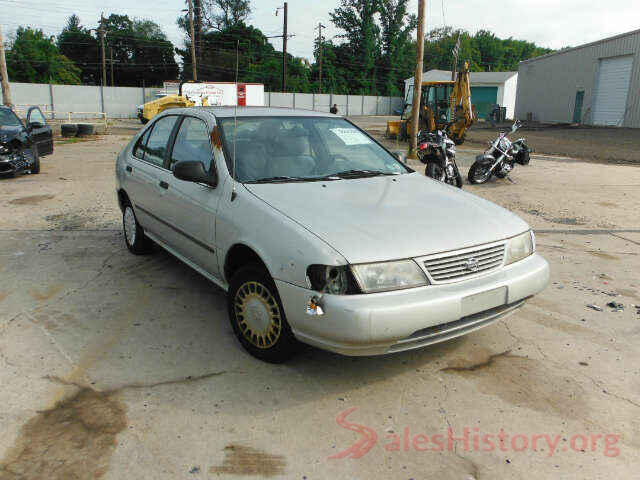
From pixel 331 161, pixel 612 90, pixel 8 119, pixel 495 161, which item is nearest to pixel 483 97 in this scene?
pixel 612 90

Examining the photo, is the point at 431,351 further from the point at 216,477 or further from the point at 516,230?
the point at 216,477

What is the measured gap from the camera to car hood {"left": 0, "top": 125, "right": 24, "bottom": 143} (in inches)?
422

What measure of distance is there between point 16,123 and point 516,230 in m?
11.3

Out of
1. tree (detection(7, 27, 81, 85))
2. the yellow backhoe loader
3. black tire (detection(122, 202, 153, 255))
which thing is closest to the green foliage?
tree (detection(7, 27, 81, 85))

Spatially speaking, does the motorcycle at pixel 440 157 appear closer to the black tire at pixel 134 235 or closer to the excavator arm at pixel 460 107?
the black tire at pixel 134 235

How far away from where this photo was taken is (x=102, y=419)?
291cm

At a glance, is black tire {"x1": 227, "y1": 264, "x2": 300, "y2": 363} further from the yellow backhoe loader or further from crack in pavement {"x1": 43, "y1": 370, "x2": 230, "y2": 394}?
the yellow backhoe loader

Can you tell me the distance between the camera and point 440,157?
395 inches

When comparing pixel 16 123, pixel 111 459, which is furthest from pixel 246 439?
pixel 16 123

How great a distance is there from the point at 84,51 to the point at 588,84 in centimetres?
6114

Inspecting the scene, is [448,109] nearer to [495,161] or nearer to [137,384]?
[495,161]

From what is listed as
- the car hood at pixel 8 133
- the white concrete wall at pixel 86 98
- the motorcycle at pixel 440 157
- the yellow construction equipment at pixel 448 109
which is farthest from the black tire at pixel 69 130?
the motorcycle at pixel 440 157

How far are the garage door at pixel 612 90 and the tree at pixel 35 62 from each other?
4936cm

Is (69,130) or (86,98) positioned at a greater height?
(86,98)
